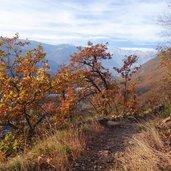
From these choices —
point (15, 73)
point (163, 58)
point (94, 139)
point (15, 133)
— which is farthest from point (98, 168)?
point (163, 58)

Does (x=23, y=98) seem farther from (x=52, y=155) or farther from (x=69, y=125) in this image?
(x=52, y=155)

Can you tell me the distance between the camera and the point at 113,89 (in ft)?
81.1

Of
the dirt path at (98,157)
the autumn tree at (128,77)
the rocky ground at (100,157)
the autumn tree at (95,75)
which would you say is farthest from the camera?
the autumn tree at (128,77)

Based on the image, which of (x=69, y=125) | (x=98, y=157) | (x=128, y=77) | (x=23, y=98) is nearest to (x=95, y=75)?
(x=128, y=77)

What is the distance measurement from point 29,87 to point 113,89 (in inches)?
569

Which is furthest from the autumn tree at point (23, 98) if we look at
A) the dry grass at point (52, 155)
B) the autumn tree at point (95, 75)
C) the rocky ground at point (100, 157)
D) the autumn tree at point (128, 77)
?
the autumn tree at point (128, 77)

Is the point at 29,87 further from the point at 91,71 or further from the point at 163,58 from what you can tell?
the point at 91,71

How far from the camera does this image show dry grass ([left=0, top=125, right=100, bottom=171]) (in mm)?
6246

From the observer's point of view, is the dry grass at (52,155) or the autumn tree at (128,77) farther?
the autumn tree at (128,77)

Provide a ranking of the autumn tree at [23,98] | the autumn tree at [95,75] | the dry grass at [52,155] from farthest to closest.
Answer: the autumn tree at [95,75], the autumn tree at [23,98], the dry grass at [52,155]

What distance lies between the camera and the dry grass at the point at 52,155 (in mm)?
6246

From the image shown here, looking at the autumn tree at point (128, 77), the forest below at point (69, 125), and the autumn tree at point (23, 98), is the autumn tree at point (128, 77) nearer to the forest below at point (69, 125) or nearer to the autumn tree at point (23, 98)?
the forest below at point (69, 125)

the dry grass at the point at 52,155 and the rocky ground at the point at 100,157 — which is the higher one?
the dry grass at the point at 52,155

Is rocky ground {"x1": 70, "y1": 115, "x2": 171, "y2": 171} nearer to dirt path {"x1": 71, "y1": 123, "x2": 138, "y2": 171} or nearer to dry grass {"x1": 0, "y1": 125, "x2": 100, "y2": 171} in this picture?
dirt path {"x1": 71, "y1": 123, "x2": 138, "y2": 171}
